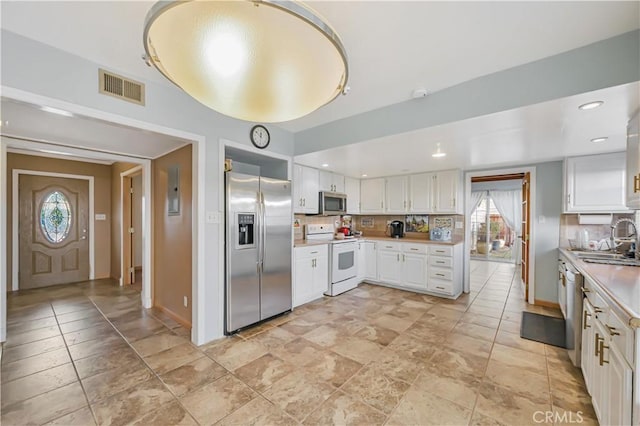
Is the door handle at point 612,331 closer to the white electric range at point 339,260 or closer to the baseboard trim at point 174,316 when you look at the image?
the white electric range at point 339,260

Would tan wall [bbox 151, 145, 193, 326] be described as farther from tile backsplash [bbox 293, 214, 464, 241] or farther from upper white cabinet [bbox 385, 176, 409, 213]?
upper white cabinet [bbox 385, 176, 409, 213]

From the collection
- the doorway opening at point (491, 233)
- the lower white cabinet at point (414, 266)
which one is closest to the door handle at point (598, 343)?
the lower white cabinet at point (414, 266)

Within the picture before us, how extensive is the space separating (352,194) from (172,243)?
341cm

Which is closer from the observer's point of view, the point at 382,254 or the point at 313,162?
the point at 313,162

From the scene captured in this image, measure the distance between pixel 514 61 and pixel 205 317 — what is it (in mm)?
3530

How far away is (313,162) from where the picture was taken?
13.3 feet

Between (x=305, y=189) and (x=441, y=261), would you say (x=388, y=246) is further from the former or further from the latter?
(x=305, y=189)

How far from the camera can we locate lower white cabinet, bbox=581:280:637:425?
1212 mm

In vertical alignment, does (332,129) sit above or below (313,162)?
above

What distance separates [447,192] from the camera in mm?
4582

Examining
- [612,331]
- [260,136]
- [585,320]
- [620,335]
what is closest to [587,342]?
[585,320]

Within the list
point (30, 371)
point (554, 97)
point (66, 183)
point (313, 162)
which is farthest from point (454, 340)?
point (66, 183)

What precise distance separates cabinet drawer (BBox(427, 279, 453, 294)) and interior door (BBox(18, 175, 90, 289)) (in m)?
6.59

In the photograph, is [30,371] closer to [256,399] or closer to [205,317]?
[205,317]
